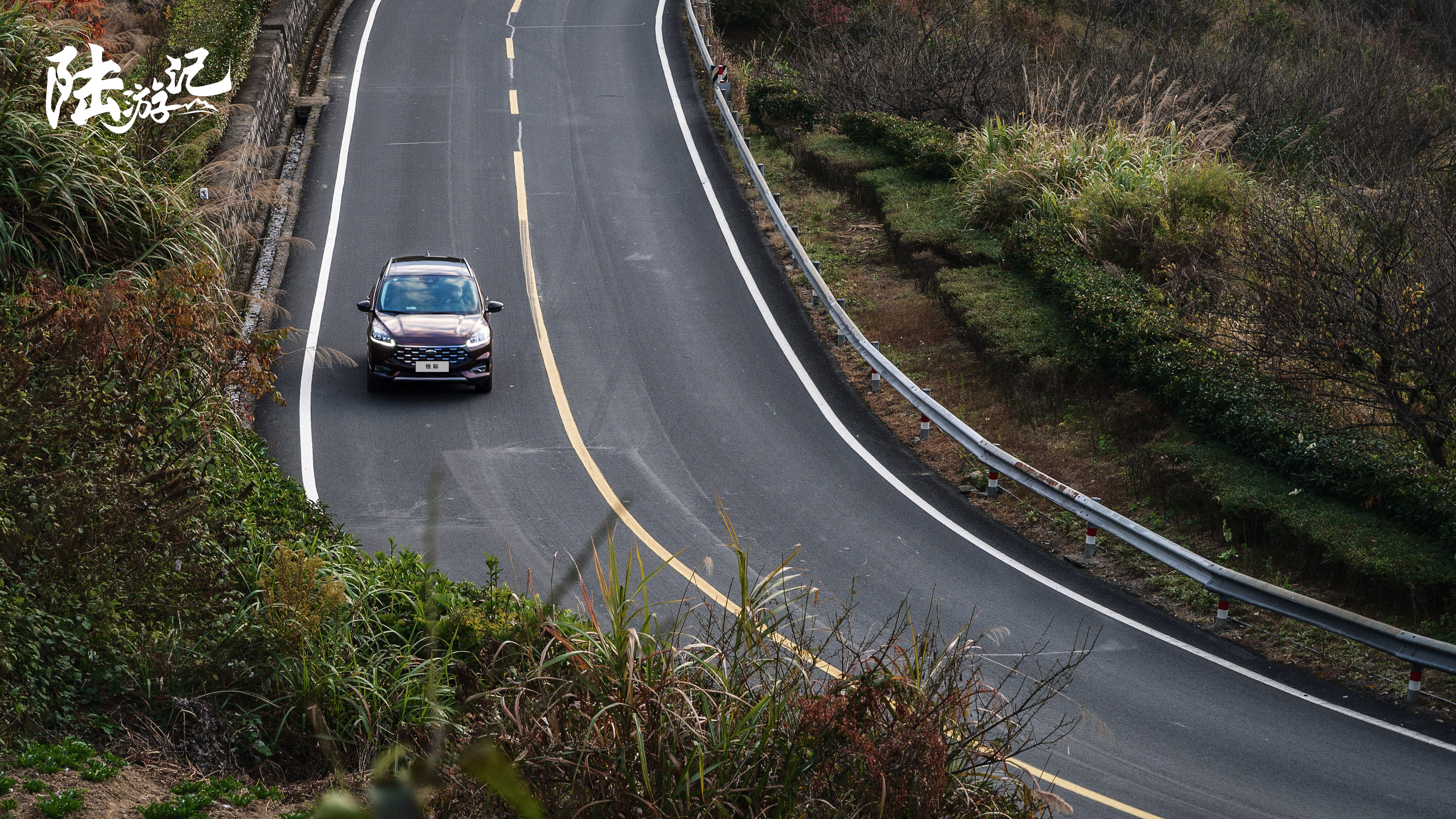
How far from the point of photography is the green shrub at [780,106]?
2739cm

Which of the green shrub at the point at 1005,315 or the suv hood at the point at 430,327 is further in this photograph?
the green shrub at the point at 1005,315

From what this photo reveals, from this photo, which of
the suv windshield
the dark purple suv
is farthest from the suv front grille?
Result: the suv windshield

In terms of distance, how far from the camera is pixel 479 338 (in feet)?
53.1

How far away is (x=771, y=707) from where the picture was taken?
5.43 m

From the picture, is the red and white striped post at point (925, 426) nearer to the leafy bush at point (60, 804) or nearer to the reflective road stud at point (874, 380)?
the reflective road stud at point (874, 380)

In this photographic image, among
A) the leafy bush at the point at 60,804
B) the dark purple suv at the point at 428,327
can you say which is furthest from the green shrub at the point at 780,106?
the leafy bush at the point at 60,804

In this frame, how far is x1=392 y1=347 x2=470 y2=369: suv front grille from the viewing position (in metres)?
15.8

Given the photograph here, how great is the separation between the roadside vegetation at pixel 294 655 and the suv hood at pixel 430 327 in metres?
3.13

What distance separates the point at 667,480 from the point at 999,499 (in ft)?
13.5

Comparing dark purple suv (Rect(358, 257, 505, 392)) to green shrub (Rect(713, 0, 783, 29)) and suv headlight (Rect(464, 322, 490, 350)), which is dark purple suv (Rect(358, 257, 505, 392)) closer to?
suv headlight (Rect(464, 322, 490, 350))

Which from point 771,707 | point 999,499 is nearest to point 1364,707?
point 999,499

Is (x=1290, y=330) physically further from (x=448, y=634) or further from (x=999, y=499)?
(x=448, y=634)

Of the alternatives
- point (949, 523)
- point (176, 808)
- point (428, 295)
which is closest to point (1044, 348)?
point (949, 523)

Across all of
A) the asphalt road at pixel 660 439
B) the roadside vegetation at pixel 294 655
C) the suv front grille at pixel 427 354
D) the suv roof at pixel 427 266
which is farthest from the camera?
the suv roof at pixel 427 266
